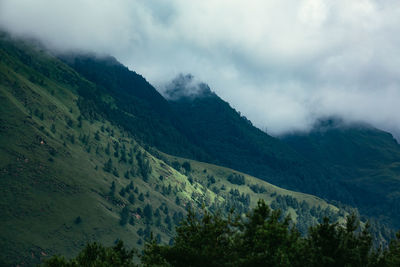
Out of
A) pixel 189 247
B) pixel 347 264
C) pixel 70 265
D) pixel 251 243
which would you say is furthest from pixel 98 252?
pixel 347 264

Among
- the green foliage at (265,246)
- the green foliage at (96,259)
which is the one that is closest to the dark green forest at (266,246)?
the green foliage at (265,246)

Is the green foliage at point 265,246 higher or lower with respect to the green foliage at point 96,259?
higher

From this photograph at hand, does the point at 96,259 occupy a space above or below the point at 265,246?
below

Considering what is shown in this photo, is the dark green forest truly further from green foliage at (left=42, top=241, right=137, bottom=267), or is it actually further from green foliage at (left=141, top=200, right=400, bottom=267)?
green foliage at (left=42, top=241, right=137, bottom=267)

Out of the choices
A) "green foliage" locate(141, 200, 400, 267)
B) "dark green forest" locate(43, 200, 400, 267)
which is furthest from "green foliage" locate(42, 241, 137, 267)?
"green foliage" locate(141, 200, 400, 267)

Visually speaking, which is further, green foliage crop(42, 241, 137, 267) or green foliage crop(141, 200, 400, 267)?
green foliage crop(42, 241, 137, 267)

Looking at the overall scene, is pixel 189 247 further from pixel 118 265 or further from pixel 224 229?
pixel 118 265

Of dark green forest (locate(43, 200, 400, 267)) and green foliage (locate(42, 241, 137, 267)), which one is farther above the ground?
dark green forest (locate(43, 200, 400, 267))

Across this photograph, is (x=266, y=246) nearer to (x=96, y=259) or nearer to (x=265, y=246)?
(x=265, y=246)

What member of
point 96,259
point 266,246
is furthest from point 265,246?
point 96,259

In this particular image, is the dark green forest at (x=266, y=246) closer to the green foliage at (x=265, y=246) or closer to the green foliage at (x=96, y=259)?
the green foliage at (x=265, y=246)

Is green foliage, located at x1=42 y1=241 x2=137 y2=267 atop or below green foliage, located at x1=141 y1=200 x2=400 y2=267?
below

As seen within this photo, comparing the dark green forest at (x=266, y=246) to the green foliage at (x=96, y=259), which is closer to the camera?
the dark green forest at (x=266, y=246)

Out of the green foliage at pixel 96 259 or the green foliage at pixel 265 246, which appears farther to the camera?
the green foliage at pixel 96 259
